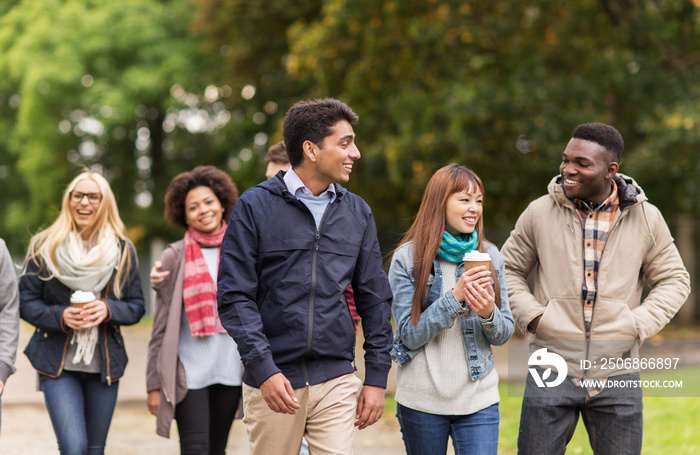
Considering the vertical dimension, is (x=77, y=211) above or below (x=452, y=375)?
above

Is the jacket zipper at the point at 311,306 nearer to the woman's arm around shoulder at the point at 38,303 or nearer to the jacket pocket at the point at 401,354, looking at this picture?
the jacket pocket at the point at 401,354

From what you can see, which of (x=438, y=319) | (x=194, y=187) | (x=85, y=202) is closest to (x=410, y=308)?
(x=438, y=319)

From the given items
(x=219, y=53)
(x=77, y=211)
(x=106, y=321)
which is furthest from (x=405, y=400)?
(x=219, y=53)

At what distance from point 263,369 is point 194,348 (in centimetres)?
164

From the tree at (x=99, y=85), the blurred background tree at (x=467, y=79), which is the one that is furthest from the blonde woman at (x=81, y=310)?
the tree at (x=99, y=85)

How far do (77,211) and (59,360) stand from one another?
94cm

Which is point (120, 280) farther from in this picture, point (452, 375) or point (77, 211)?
point (452, 375)

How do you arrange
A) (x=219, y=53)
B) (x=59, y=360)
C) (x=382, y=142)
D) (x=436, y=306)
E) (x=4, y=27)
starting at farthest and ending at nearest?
1. (x=4, y=27)
2. (x=219, y=53)
3. (x=382, y=142)
4. (x=59, y=360)
5. (x=436, y=306)

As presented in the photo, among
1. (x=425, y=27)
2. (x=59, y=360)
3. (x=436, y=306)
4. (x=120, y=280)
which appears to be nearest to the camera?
(x=436, y=306)

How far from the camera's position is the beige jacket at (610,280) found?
407 centimetres

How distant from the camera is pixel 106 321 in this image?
479cm

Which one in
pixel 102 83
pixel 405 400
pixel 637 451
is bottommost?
pixel 637 451

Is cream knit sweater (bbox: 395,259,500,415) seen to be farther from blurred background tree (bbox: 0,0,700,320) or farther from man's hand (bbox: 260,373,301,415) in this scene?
blurred background tree (bbox: 0,0,700,320)

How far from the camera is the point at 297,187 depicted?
363cm
